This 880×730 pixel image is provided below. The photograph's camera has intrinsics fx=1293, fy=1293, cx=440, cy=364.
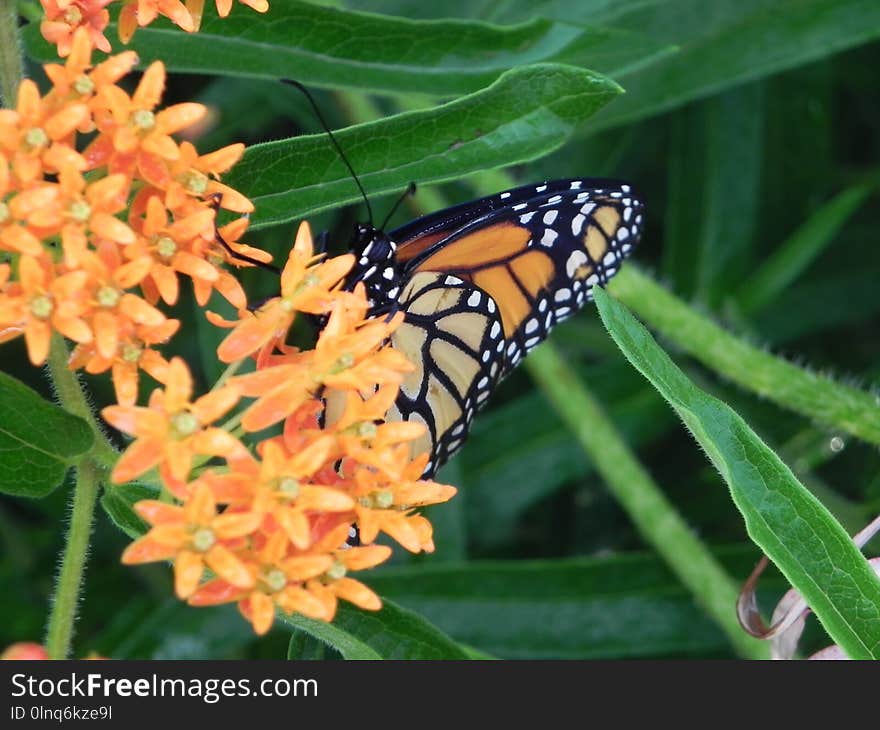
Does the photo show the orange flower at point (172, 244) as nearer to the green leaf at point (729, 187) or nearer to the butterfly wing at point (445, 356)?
the butterfly wing at point (445, 356)

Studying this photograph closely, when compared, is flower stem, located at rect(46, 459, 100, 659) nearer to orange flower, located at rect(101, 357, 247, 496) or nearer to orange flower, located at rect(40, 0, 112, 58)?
orange flower, located at rect(101, 357, 247, 496)

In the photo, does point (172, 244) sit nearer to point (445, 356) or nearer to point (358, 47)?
point (358, 47)

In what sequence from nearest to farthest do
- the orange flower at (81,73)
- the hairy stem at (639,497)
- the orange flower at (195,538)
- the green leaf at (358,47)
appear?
the orange flower at (195,538) → the orange flower at (81,73) → the green leaf at (358,47) → the hairy stem at (639,497)

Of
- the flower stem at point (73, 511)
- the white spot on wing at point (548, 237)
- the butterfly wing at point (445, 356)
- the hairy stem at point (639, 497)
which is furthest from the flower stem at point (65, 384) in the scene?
the hairy stem at point (639, 497)

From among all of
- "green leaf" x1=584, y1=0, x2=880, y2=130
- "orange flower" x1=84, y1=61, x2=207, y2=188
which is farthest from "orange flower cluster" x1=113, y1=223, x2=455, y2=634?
"green leaf" x1=584, y1=0, x2=880, y2=130

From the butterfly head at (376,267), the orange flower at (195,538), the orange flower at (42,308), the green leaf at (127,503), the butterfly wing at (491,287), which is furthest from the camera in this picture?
the butterfly wing at (491,287)

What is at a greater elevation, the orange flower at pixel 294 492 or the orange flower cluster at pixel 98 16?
the orange flower cluster at pixel 98 16

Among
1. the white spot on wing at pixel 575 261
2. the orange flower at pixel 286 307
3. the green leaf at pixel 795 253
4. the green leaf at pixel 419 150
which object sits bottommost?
the orange flower at pixel 286 307
